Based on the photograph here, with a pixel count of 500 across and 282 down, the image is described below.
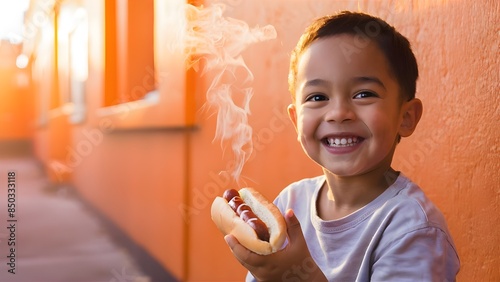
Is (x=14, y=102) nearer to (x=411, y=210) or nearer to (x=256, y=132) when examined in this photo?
(x=256, y=132)

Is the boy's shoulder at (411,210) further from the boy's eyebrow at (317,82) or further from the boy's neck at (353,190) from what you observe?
the boy's eyebrow at (317,82)

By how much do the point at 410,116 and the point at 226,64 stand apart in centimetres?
172

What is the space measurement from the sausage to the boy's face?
0.22 meters

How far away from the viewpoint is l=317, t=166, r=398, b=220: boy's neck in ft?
4.58

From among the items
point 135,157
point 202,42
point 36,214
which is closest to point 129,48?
point 135,157

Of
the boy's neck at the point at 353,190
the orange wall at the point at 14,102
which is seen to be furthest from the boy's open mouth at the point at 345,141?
the orange wall at the point at 14,102

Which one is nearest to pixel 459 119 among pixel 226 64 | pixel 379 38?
pixel 379 38

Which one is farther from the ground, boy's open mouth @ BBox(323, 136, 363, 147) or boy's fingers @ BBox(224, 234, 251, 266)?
boy's open mouth @ BBox(323, 136, 363, 147)

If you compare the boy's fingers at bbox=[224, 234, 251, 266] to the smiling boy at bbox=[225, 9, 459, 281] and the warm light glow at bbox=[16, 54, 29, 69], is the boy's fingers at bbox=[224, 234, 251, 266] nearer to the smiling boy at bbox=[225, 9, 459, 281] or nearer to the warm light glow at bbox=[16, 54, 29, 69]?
the smiling boy at bbox=[225, 9, 459, 281]

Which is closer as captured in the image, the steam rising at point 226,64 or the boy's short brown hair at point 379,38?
the boy's short brown hair at point 379,38

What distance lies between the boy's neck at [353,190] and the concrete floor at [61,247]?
1.66 metres

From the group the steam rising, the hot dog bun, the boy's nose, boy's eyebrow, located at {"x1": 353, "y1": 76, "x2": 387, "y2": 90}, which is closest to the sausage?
the hot dog bun

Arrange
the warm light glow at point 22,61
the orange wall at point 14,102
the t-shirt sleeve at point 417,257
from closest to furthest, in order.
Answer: the t-shirt sleeve at point 417,257 → the orange wall at point 14,102 → the warm light glow at point 22,61

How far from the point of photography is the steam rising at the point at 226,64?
277 cm
